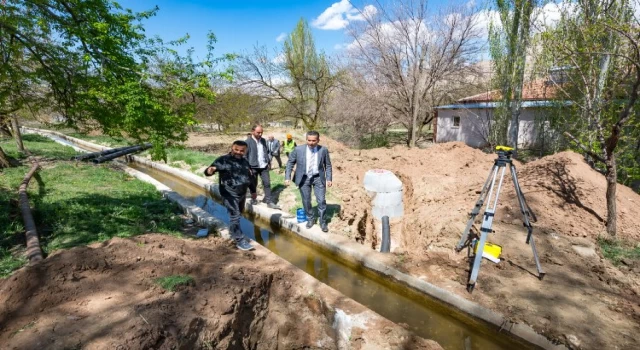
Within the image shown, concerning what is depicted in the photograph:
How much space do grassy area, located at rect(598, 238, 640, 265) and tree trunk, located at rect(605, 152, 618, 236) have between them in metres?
0.21

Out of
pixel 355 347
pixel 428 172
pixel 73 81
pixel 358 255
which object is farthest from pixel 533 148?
pixel 73 81

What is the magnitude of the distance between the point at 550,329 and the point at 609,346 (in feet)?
1.48

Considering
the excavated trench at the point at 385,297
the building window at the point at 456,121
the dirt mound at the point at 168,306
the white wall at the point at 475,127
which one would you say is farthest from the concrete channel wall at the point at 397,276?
the building window at the point at 456,121

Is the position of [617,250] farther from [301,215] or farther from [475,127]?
[475,127]

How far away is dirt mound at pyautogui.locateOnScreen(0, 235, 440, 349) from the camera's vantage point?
2.28 meters

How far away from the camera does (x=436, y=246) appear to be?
15.8 feet

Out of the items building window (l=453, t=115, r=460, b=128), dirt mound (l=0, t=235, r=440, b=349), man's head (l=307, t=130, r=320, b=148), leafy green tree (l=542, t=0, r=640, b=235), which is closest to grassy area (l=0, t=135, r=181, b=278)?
dirt mound (l=0, t=235, r=440, b=349)

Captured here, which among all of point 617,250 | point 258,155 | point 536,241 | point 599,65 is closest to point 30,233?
point 258,155

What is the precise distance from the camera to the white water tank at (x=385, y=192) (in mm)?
4629

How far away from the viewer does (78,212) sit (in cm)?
577

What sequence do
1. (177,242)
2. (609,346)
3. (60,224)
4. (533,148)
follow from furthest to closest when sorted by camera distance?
(533,148)
(60,224)
(177,242)
(609,346)

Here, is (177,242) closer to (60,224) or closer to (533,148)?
(60,224)

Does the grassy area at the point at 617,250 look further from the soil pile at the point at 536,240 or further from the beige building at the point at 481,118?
the beige building at the point at 481,118

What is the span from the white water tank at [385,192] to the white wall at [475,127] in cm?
1178
